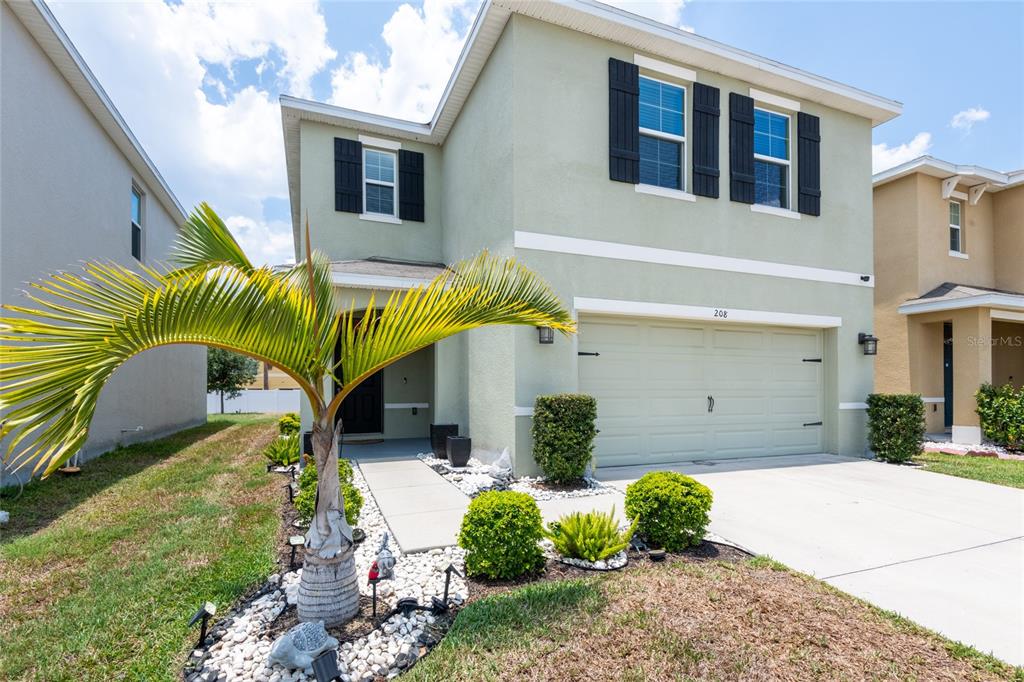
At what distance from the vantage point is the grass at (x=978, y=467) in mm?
6848

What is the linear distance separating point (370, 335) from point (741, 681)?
276cm

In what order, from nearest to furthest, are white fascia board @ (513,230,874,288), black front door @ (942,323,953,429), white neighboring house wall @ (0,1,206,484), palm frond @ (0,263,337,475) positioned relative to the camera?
palm frond @ (0,263,337,475)
white neighboring house wall @ (0,1,206,484)
white fascia board @ (513,230,874,288)
black front door @ (942,323,953,429)

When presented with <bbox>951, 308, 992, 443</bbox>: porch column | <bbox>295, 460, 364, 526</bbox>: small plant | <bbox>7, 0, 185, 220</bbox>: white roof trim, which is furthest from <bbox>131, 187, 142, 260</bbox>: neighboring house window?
<bbox>951, 308, 992, 443</bbox>: porch column

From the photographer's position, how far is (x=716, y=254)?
7840 mm

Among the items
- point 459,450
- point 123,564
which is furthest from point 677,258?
point 123,564

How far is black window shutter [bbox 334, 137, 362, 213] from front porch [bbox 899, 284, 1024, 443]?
12798 millimetres

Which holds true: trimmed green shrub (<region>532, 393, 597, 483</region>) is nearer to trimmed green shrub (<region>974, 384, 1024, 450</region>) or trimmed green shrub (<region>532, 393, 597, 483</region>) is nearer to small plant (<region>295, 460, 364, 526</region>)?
small plant (<region>295, 460, 364, 526</region>)

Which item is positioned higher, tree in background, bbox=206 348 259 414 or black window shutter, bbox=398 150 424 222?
black window shutter, bbox=398 150 424 222

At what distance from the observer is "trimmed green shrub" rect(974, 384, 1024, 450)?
962 cm

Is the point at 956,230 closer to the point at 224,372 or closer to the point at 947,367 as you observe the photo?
the point at 947,367

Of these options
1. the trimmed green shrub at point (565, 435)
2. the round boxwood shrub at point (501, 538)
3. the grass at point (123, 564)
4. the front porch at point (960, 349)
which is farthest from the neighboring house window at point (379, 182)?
the front porch at point (960, 349)

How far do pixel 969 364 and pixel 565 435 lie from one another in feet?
33.8

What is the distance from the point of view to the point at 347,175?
9273 mm

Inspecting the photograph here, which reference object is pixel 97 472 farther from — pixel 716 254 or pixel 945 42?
pixel 945 42
